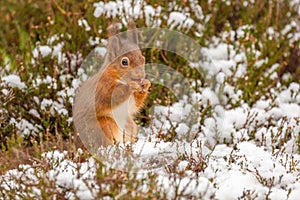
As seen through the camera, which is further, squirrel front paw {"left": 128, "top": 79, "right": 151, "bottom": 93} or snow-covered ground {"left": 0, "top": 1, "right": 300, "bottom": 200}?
squirrel front paw {"left": 128, "top": 79, "right": 151, "bottom": 93}

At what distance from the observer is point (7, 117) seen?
12.5 feet

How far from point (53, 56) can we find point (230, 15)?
1.87 meters

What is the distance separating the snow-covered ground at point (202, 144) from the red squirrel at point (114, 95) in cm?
19

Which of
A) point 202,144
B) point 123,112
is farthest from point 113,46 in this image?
point 202,144

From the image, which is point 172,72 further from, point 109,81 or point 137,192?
point 137,192

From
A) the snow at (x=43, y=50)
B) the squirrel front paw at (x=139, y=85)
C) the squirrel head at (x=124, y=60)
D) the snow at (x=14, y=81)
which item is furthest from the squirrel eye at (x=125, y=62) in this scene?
the snow at (x=43, y=50)

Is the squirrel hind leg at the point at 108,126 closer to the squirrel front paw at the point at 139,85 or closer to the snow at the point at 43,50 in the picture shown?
the squirrel front paw at the point at 139,85

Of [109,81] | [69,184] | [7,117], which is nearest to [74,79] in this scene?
[7,117]

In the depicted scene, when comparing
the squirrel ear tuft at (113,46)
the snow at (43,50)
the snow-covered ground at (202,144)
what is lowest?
the snow-covered ground at (202,144)

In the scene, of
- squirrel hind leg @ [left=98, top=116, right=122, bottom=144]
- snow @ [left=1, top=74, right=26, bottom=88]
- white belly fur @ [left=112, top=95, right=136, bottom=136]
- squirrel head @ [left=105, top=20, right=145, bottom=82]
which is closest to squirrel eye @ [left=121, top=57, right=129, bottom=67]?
squirrel head @ [left=105, top=20, right=145, bottom=82]

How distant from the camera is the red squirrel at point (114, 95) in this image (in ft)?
10.4

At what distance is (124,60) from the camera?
314cm

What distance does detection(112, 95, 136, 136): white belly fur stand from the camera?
3.34 meters

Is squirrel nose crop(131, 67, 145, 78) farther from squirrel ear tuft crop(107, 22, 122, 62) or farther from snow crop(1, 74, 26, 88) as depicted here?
snow crop(1, 74, 26, 88)
